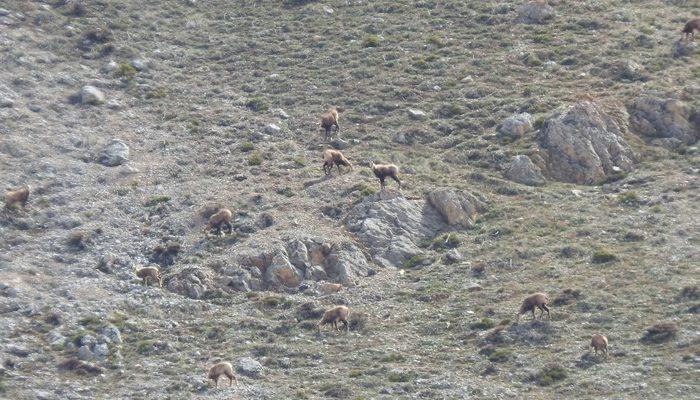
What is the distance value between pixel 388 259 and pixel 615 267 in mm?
6996

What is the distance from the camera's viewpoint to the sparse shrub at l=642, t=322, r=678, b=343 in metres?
37.0

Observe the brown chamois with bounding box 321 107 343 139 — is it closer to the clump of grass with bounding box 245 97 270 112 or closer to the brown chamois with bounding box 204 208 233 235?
the clump of grass with bounding box 245 97 270 112

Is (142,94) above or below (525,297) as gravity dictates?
below

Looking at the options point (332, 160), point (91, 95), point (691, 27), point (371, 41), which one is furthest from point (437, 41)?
point (91, 95)

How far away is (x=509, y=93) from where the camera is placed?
53844 millimetres

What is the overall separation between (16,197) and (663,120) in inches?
886

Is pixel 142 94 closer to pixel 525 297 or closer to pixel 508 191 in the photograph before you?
pixel 508 191

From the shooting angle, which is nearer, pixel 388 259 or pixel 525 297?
pixel 525 297

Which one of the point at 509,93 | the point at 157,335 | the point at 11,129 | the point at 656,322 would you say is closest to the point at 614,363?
the point at 656,322

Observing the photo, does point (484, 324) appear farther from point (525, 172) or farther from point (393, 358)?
point (525, 172)

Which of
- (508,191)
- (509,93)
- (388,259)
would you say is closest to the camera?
(388,259)

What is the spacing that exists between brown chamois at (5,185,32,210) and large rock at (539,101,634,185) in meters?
17.4

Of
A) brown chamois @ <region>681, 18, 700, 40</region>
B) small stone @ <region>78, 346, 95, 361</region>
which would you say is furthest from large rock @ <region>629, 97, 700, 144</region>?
small stone @ <region>78, 346, 95, 361</region>

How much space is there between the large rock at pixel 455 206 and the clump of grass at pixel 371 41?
564 inches
